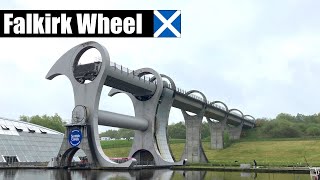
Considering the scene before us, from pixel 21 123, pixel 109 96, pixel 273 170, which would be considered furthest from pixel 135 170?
pixel 21 123

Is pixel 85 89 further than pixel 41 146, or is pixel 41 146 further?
pixel 41 146

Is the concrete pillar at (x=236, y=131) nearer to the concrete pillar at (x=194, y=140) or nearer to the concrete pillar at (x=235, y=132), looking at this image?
the concrete pillar at (x=235, y=132)

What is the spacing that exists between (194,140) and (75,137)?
41.3 meters

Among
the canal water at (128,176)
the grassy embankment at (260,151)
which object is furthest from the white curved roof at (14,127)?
the canal water at (128,176)

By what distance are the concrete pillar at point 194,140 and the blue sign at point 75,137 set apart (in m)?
38.1

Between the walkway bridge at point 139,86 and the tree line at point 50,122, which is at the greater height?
the walkway bridge at point 139,86

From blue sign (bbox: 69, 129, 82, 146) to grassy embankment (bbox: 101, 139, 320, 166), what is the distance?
114 ft

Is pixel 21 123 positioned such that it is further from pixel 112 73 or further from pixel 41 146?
pixel 112 73

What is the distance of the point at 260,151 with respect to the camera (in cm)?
10256

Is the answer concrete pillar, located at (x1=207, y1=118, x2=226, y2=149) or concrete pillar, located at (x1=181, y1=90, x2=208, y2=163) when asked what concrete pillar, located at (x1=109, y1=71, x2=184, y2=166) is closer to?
concrete pillar, located at (x1=181, y1=90, x2=208, y2=163)

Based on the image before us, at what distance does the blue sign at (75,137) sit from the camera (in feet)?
201

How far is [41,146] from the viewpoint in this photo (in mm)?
82500

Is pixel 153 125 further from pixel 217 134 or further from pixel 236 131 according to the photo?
pixel 236 131

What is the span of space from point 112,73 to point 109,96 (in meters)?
18.8
